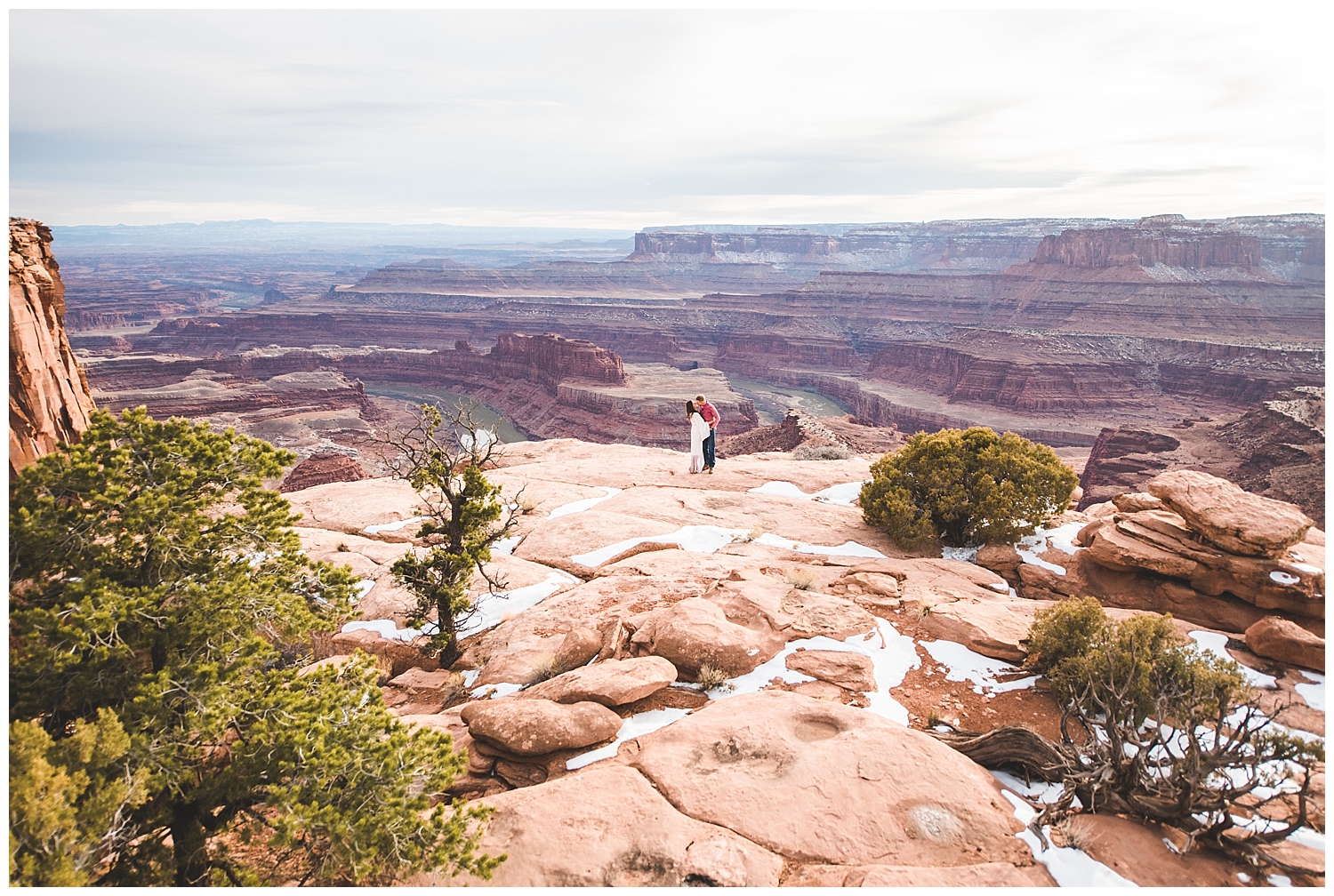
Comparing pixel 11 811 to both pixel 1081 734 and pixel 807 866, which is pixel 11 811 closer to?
pixel 807 866

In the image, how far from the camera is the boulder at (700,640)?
7746 millimetres

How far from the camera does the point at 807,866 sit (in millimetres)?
4844

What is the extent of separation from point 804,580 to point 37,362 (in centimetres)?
1033

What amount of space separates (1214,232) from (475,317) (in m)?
136

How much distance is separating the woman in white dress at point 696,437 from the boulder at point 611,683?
1054 cm

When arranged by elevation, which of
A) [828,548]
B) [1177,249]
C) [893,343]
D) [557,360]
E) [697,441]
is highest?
[1177,249]

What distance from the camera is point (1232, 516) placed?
9.85 m

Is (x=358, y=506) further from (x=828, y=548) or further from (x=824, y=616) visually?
(x=824, y=616)

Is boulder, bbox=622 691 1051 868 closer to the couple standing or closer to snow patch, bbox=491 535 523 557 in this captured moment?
snow patch, bbox=491 535 523 557

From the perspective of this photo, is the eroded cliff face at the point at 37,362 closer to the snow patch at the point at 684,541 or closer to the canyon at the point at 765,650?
the canyon at the point at 765,650

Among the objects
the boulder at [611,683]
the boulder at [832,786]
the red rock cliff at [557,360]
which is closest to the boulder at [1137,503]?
the boulder at [832,786]

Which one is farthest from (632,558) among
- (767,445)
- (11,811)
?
(767,445)

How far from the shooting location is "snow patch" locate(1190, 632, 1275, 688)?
24.5 feet

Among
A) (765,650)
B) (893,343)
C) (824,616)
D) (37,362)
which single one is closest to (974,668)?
(824,616)
